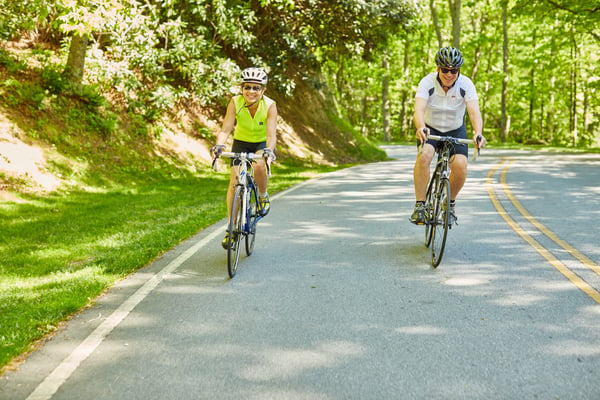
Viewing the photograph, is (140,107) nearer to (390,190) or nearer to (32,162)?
(32,162)

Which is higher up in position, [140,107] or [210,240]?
[140,107]

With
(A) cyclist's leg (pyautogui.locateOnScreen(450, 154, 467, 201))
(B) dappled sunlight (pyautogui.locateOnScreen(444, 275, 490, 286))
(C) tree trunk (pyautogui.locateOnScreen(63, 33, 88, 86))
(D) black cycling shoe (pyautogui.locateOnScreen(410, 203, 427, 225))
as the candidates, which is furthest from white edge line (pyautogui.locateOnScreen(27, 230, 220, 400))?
(C) tree trunk (pyautogui.locateOnScreen(63, 33, 88, 86))

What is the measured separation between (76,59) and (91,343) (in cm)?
1223

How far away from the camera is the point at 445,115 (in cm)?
725

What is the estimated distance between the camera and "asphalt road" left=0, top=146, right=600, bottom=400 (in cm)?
375

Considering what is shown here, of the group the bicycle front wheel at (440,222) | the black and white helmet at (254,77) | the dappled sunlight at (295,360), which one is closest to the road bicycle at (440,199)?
the bicycle front wheel at (440,222)

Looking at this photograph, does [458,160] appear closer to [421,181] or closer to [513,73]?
[421,181]

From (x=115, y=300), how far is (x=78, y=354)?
134 centimetres

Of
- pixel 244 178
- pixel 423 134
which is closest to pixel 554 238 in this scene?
pixel 423 134

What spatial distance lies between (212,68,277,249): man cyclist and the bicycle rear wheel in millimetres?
207

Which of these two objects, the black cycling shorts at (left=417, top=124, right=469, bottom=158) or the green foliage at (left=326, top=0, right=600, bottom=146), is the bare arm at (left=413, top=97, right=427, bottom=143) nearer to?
the black cycling shorts at (left=417, top=124, right=469, bottom=158)

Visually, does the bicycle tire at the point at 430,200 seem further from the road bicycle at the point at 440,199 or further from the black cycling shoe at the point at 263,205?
the black cycling shoe at the point at 263,205

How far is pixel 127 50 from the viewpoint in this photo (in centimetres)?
1609

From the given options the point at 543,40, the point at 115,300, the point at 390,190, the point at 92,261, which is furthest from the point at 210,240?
the point at 543,40
